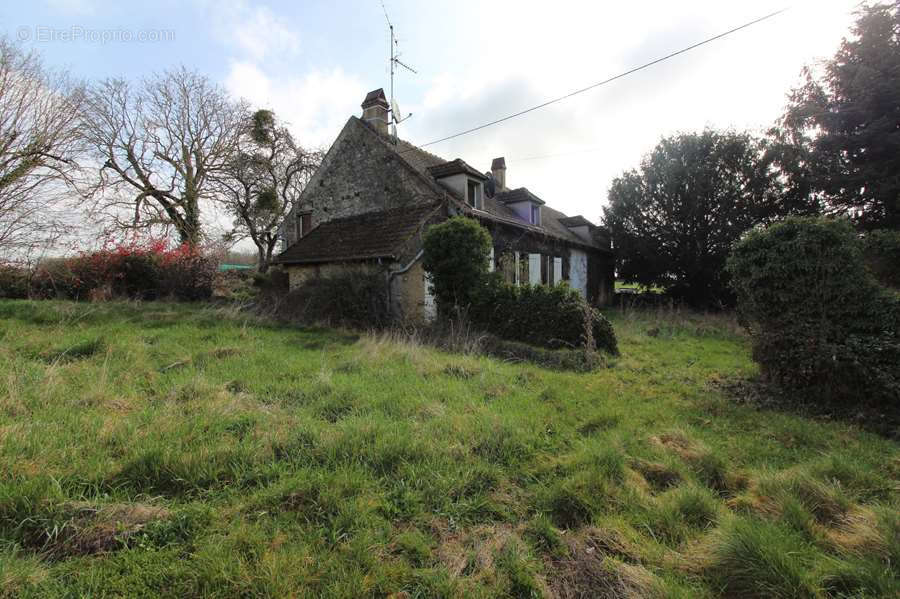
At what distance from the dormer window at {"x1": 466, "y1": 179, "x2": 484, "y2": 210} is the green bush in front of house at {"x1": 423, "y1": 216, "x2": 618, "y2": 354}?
13.8 feet

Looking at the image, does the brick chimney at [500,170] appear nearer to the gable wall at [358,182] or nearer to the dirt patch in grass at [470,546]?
the gable wall at [358,182]

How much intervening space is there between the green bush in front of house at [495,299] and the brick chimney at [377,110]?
25.1 feet

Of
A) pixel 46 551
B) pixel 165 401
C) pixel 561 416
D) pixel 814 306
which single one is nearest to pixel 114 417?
pixel 165 401

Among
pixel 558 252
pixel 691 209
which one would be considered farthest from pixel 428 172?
pixel 691 209

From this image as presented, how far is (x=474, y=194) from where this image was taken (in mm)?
14867

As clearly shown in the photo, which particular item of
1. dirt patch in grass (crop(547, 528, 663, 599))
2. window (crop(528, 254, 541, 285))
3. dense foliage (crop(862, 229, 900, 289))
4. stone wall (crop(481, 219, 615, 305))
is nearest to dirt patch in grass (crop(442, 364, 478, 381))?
dirt patch in grass (crop(547, 528, 663, 599))

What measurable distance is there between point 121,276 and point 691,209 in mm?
23975

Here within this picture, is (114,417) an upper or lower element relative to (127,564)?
upper

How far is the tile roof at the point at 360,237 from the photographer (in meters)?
12.4

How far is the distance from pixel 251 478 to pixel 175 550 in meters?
0.78

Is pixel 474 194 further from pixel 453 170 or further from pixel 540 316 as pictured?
pixel 540 316

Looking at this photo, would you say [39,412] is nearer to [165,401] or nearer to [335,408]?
[165,401]

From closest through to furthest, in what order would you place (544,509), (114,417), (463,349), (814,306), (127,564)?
(127,564)
(544,509)
(114,417)
(814,306)
(463,349)

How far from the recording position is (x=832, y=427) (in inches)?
181
